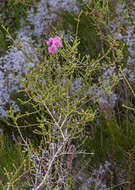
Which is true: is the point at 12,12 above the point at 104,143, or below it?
above

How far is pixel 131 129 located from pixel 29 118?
876 mm

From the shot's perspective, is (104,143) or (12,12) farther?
(12,12)

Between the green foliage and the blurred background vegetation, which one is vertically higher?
the green foliage

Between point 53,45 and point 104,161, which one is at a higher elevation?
point 53,45

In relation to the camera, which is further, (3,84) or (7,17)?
(7,17)

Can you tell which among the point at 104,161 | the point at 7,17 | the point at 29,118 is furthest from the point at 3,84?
the point at 7,17

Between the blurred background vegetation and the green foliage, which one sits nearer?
the blurred background vegetation

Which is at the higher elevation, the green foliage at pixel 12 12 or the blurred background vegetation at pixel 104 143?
the green foliage at pixel 12 12

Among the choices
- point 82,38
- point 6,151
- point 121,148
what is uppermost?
point 82,38

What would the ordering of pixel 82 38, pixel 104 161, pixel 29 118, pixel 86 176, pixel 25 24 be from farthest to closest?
pixel 25 24, pixel 82 38, pixel 29 118, pixel 104 161, pixel 86 176

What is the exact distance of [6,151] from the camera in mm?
2486

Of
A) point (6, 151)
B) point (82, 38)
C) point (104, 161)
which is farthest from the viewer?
A: point (82, 38)

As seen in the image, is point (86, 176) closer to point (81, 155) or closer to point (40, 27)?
point (81, 155)

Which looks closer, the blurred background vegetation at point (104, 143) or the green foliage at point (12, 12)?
the blurred background vegetation at point (104, 143)
